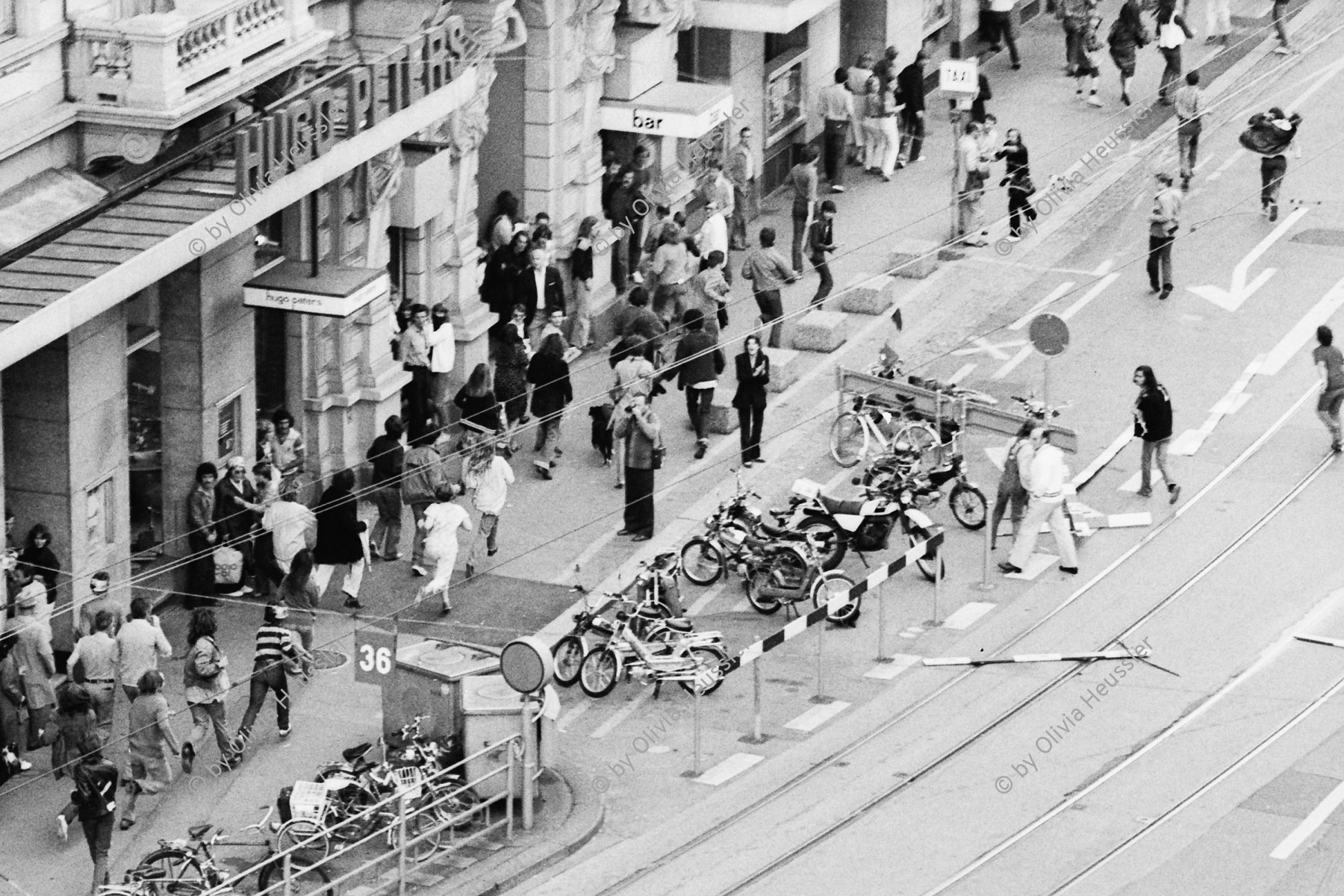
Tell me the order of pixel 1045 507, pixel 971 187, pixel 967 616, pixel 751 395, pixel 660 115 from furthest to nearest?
pixel 971 187 < pixel 660 115 < pixel 751 395 < pixel 1045 507 < pixel 967 616

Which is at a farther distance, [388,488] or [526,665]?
[388,488]

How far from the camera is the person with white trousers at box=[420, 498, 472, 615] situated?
103ft

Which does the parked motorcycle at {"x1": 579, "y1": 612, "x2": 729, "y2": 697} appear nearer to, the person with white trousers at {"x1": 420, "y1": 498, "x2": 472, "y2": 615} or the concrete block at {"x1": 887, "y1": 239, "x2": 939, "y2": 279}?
the person with white trousers at {"x1": 420, "y1": 498, "x2": 472, "y2": 615}

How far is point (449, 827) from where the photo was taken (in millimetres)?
26625

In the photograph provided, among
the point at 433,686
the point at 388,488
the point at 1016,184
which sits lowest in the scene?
the point at 1016,184

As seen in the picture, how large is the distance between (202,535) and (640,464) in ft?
15.8

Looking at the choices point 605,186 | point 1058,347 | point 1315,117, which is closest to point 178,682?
point 1058,347

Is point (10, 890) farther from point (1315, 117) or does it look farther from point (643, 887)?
point (1315, 117)

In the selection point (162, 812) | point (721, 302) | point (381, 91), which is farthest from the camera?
point (721, 302)

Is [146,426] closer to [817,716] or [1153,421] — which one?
[817,716]

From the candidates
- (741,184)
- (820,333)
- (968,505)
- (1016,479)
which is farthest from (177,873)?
(741,184)

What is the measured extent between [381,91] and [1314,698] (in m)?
11.5

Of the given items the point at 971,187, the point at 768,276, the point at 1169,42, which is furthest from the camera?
the point at 1169,42

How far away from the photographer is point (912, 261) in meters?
42.2
